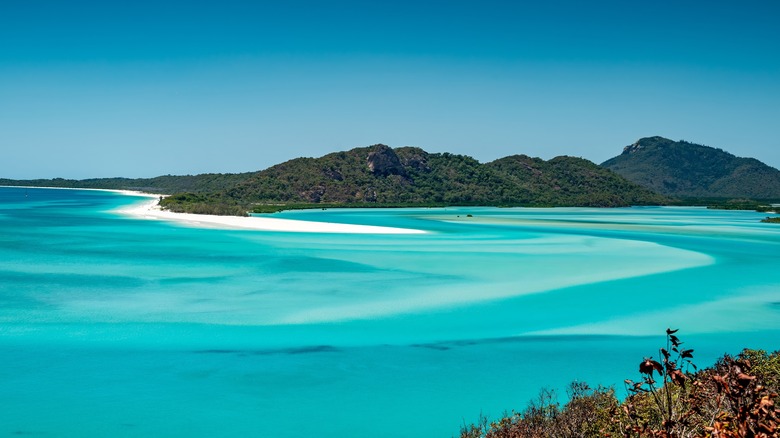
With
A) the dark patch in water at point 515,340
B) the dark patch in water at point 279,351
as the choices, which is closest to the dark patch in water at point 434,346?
the dark patch in water at point 515,340

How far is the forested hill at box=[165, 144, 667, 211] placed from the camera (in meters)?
104

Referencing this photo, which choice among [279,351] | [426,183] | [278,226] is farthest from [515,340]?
[426,183]

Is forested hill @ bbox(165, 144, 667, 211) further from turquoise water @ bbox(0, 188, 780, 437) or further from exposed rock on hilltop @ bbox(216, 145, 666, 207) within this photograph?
turquoise water @ bbox(0, 188, 780, 437)

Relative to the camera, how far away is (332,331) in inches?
590

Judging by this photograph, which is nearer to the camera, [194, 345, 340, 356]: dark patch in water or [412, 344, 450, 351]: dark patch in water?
[194, 345, 340, 356]: dark patch in water

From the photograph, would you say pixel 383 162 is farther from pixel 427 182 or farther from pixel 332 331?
pixel 332 331

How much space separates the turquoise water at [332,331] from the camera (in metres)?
9.94

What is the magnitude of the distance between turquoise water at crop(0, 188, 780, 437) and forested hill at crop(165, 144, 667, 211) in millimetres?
68894

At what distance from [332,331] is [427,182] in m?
112

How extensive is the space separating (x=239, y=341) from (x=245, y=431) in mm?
4837

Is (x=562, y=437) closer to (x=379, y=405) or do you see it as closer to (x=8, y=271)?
(x=379, y=405)

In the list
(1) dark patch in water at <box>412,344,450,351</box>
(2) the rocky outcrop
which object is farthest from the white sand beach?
(2) the rocky outcrop

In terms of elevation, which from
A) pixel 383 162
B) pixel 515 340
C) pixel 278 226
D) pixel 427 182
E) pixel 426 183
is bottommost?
pixel 515 340

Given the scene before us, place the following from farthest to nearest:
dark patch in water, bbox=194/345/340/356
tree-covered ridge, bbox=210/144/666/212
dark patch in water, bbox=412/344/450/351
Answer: tree-covered ridge, bbox=210/144/666/212, dark patch in water, bbox=412/344/450/351, dark patch in water, bbox=194/345/340/356
